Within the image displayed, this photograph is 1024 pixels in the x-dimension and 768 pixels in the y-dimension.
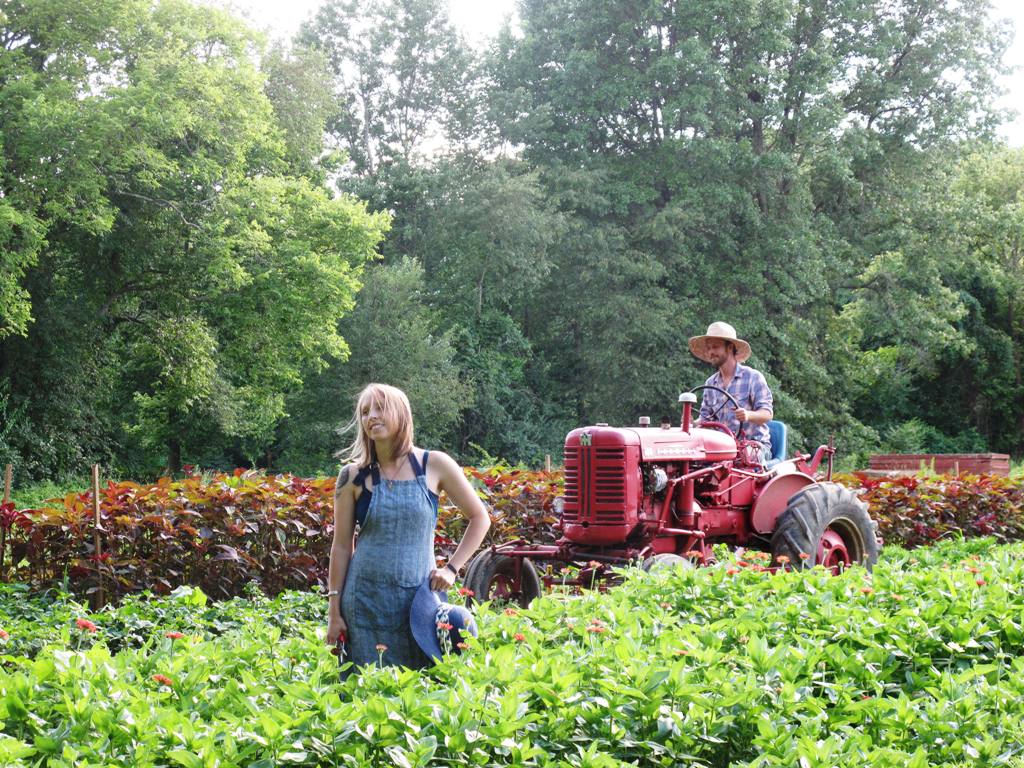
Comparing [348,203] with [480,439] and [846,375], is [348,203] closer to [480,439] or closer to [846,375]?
[480,439]

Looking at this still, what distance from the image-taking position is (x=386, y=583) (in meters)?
4.16

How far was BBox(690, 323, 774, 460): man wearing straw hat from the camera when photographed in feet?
26.9

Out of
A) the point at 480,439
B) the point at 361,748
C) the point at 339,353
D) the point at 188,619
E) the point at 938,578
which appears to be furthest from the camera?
the point at 480,439

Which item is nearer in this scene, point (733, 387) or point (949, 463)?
point (733, 387)

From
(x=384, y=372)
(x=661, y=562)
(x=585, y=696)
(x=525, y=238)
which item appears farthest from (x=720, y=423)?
(x=525, y=238)

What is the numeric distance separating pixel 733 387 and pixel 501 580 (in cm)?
219

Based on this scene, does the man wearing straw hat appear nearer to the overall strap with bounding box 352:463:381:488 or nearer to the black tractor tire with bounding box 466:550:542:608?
the black tractor tire with bounding box 466:550:542:608

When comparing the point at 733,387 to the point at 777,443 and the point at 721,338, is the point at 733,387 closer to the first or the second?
the point at 721,338

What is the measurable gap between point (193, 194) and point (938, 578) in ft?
71.7

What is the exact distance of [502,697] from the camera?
315 centimetres

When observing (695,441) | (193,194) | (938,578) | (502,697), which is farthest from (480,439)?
(502,697)

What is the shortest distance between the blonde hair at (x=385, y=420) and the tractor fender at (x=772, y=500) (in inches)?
170

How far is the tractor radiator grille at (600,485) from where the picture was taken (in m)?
7.41

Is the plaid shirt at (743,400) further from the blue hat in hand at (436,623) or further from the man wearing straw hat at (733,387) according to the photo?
the blue hat in hand at (436,623)
